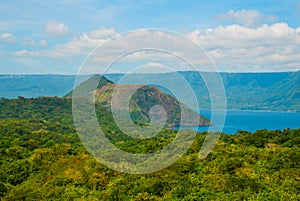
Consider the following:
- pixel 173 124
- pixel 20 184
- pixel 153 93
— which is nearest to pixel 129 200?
pixel 20 184

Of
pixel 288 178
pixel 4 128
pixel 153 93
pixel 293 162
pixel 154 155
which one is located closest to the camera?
pixel 288 178

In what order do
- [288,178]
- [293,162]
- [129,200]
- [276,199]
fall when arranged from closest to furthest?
[276,199]
[129,200]
[288,178]
[293,162]

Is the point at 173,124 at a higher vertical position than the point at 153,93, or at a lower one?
lower

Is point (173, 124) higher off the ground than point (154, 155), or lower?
lower

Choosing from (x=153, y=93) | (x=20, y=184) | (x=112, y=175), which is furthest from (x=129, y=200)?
(x=153, y=93)

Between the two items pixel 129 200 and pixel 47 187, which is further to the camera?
pixel 47 187

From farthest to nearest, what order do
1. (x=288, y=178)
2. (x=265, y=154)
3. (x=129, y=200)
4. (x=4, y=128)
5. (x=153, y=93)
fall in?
(x=153, y=93) → (x=4, y=128) → (x=265, y=154) → (x=288, y=178) → (x=129, y=200)

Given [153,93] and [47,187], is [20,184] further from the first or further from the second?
[153,93]

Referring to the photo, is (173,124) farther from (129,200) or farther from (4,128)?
(129,200)

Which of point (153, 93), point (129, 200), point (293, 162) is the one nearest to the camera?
point (129, 200)
